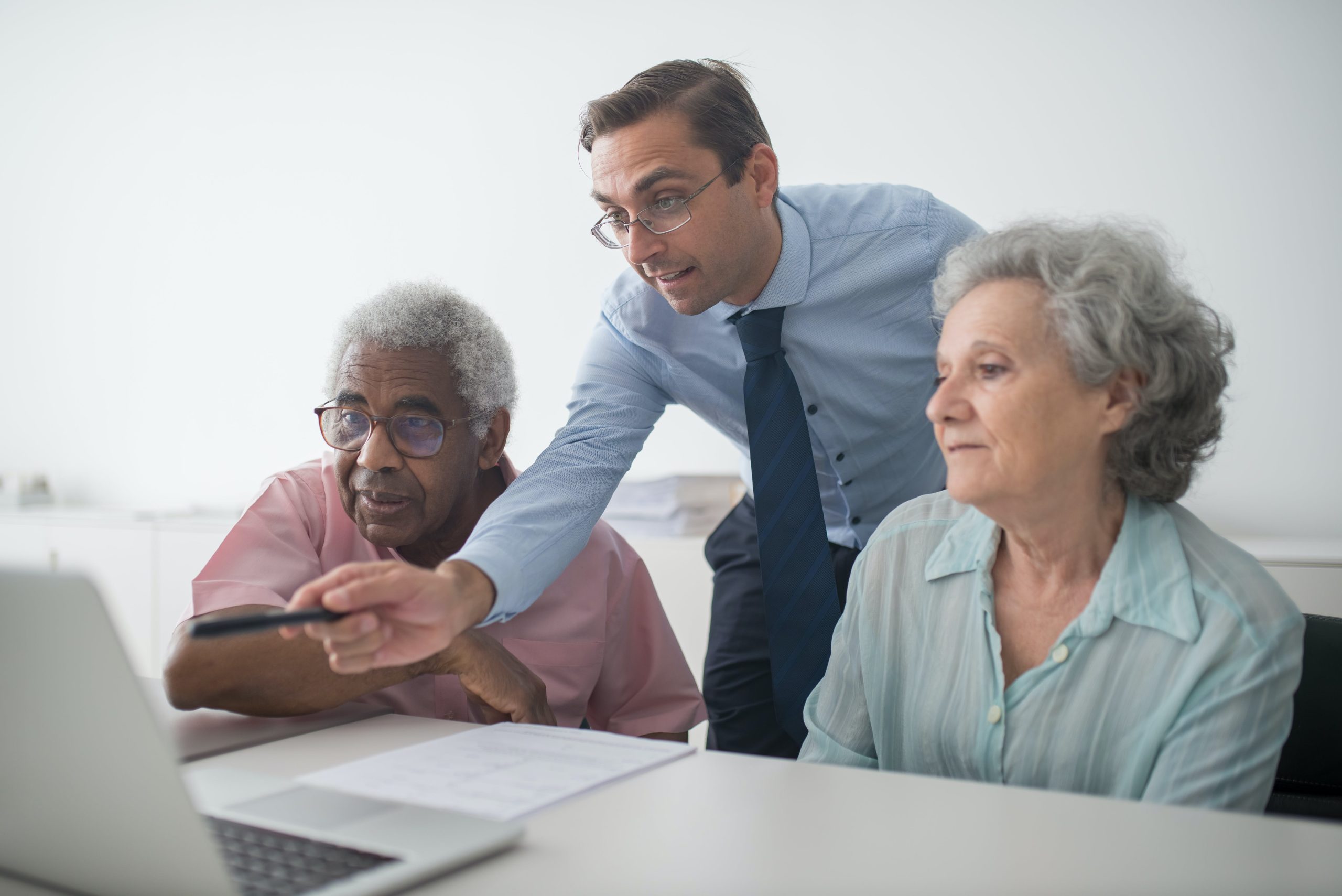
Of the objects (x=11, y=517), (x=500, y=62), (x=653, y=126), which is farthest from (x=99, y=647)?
(x=11, y=517)

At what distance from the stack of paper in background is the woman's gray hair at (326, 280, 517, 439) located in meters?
1.09

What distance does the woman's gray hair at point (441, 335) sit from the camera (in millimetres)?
1725

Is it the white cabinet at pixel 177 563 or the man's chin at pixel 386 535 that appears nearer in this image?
the man's chin at pixel 386 535

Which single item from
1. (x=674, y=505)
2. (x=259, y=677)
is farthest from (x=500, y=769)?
(x=674, y=505)

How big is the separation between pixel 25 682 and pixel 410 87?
3.31 m

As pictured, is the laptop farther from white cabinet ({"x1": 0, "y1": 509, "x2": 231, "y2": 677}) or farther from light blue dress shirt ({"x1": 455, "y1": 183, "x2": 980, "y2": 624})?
white cabinet ({"x1": 0, "y1": 509, "x2": 231, "y2": 677})

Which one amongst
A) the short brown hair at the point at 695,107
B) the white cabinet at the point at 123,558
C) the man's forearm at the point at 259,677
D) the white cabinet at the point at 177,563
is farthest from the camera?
the white cabinet at the point at 123,558

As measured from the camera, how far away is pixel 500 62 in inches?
137

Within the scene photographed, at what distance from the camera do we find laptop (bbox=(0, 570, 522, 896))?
707 millimetres

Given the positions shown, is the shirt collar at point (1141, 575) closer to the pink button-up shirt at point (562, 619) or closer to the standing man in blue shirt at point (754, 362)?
the standing man in blue shirt at point (754, 362)

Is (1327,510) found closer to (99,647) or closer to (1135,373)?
(1135,373)

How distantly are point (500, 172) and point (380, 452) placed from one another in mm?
2054

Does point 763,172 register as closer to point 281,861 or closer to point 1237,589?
A: point 1237,589

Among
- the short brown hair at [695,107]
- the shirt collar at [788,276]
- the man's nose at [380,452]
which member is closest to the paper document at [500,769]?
the man's nose at [380,452]
